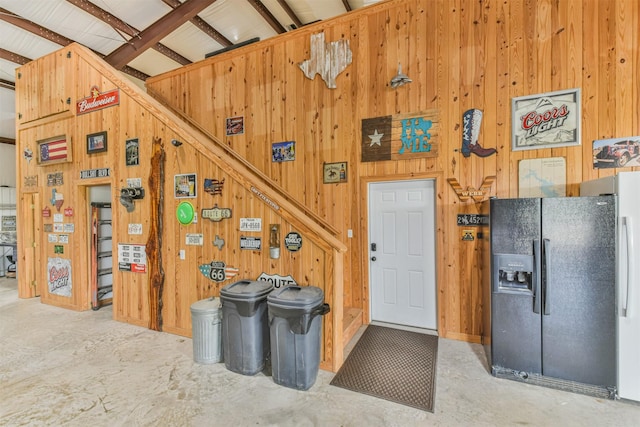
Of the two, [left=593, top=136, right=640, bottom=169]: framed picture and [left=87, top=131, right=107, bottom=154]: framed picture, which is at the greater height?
[left=87, top=131, right=107, bottom=154]: framed picture

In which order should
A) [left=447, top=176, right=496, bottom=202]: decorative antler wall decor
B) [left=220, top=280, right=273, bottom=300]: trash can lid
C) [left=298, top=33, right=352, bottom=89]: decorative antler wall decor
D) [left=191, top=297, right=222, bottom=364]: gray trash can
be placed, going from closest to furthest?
[left=220, top=280, right=273, bottom=300]: trash can lid < [left=191, top=297, right=222, bottom=364]: gray trash can < [left=447, top=176, right=496, bottom=202]: decorative antler wall decor < [left=298, top=33, right=352, bottom=89]: decorative antler wall decor

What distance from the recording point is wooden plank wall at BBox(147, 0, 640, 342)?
303 cm

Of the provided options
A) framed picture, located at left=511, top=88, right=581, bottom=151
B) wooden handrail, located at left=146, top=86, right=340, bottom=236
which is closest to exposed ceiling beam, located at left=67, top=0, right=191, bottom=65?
wooden handrail, located at left=146, top=86, right=340, bottom=236

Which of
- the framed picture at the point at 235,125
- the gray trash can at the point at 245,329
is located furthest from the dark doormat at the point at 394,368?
the framed picture at the point at 235,125

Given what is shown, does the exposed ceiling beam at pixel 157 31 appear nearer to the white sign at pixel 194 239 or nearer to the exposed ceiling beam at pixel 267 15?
the exposed ceiling beam at pixel 267 15

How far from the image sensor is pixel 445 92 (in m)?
3.57

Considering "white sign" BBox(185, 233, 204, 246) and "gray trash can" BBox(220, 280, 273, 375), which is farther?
"white sign" BBox(185, 233, 204, 246)

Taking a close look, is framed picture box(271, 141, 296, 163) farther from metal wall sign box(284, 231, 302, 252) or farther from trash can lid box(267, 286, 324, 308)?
trash can lid box(267, 286, 324, 308)

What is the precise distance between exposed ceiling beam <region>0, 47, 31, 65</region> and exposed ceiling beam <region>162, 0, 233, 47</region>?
3910 mm

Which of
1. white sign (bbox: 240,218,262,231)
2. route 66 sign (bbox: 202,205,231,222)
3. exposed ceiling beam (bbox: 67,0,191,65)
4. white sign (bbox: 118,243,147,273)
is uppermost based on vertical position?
exposed ceiling beam (bbox: 67,0,191,65)

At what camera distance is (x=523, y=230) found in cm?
269

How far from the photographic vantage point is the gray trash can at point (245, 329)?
275 cm

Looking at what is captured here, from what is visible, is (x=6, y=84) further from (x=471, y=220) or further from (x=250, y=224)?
(x=471, y=220)

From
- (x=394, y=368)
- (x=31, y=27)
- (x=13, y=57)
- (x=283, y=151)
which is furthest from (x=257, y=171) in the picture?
(x=13, y=57)
